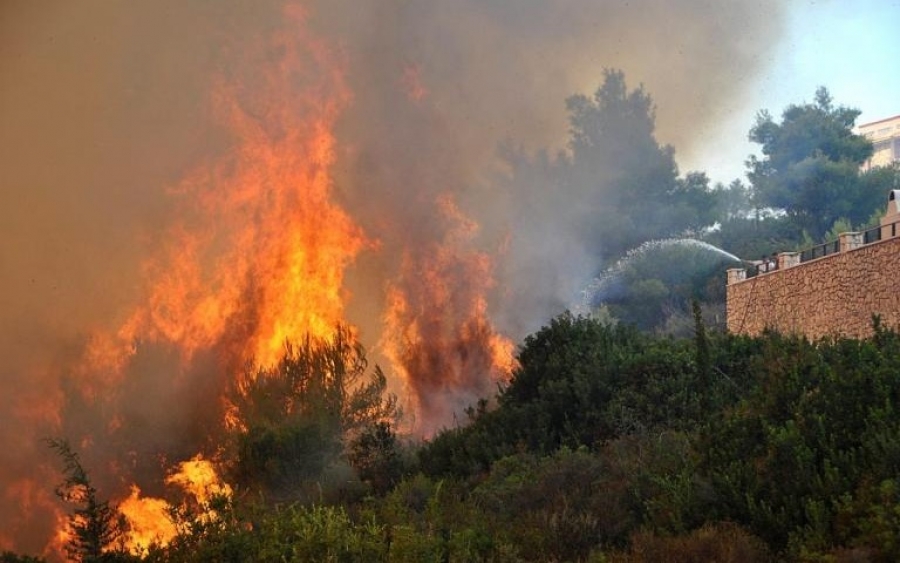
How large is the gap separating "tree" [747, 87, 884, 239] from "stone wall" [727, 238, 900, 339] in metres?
21.2

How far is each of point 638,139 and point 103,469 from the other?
89.1ft

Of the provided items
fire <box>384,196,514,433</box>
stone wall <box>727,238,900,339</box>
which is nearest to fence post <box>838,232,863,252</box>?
stone wall <box>727,238,900,339</box>

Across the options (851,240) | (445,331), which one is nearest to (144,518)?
(445,331)

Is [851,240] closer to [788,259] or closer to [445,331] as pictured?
[788,259]

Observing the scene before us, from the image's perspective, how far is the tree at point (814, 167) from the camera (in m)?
50.8

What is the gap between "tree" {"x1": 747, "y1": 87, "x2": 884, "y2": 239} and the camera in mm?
50750

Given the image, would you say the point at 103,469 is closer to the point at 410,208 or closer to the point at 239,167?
the point at 239,167

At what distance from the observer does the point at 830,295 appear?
25516mm

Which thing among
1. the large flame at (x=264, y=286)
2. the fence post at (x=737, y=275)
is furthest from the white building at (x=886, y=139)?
the large flame at (x=264, y=286)

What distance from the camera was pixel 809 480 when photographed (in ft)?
48.0

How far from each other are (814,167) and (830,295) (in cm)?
2810

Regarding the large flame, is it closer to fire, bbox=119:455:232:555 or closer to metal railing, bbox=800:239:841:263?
fire, bbox=119:455:232:555

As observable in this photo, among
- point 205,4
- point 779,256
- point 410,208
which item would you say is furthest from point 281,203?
point 779,256

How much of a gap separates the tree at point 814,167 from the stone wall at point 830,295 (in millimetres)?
21184
